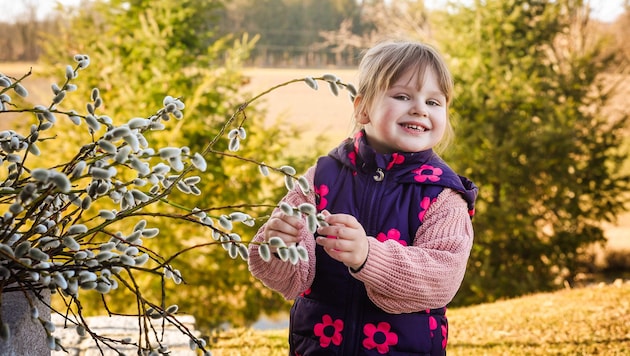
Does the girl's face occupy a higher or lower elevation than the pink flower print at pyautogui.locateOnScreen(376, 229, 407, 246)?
higher

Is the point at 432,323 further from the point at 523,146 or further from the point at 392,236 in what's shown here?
the point at 523,146

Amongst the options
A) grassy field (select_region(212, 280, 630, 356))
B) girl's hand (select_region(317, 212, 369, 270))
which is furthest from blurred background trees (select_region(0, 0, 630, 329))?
girl's hand (select_region(317, 212, 369, 270))

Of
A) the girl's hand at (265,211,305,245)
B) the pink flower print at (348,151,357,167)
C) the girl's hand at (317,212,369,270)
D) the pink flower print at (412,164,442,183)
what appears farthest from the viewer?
the pink flower print at (348,151,357,167)

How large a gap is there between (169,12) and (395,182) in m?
4.75

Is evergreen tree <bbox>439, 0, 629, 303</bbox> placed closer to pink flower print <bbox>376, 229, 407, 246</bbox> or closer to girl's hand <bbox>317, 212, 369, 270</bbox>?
pink flower print <bbox>376, 229, 407, 246</bbox>

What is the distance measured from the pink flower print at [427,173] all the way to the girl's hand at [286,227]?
0.38 m

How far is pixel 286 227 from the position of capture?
158 centimetres

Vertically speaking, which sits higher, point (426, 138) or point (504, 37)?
point (426, 138)

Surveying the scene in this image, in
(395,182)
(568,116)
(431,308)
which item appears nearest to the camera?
(431,308)

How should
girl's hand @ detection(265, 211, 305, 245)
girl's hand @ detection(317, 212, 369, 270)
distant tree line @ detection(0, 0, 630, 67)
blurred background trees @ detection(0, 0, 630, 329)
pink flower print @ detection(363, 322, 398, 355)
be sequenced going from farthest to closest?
distant tree line @ detection(0, 0, 630, 67) → blurred background trees @ detection(0, 0, 630, 329) → pink flower print @ detection(363, 322, 398, 355) → girl's hand @ detection(265, 211, 305, 245) → girl's hand @ detection(317, 212, 369, 270)

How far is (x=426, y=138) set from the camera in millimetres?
1861

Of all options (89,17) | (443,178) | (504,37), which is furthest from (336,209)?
(504,37)

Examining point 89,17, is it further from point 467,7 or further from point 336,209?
point 336,209

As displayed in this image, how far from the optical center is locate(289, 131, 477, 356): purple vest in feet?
5.62
